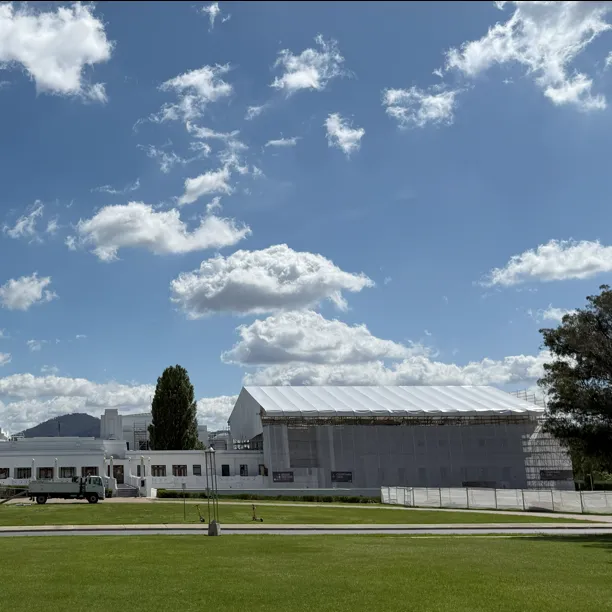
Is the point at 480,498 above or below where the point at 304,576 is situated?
below

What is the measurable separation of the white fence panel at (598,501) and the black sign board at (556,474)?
38.6 m

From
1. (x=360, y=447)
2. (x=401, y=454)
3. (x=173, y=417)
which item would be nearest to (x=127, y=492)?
(x=173, y=417)

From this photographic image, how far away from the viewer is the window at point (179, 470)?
73.1 metres

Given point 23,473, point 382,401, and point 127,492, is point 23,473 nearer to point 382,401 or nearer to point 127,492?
point 127,492

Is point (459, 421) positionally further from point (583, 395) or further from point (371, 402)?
point (583, 395)

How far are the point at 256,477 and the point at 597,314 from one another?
42.9 meters

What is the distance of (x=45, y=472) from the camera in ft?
223

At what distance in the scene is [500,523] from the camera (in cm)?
3616

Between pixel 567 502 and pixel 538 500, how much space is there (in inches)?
74.3

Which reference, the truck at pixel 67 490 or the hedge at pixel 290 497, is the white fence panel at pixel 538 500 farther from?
the truck at pixel 67 490

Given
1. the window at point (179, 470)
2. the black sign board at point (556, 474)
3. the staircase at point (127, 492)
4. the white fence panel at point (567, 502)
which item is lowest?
the black sign board at point (556, 474)

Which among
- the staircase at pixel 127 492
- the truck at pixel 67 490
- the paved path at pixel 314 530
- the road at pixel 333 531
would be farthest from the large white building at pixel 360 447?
the road at pixel 333 531

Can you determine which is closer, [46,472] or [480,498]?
[480,498]

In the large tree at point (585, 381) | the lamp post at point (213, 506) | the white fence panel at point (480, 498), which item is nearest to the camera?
the lamp post at point (213, 506)
